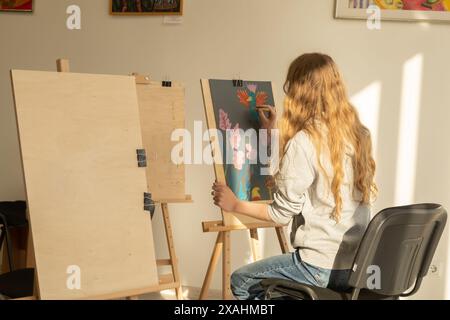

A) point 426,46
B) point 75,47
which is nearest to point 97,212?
point 75,47

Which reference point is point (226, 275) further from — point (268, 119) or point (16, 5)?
point (16, 5)

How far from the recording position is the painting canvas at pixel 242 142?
2.68 meters

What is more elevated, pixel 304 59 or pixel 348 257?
pixel 304 59

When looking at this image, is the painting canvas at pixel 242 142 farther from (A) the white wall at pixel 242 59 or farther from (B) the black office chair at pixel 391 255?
(B) the black office chair at pixel 391 255

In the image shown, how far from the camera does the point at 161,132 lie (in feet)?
9.91

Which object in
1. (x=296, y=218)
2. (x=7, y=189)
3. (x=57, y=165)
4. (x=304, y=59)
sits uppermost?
(x=304, y=59)

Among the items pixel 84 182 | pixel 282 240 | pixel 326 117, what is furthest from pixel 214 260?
pixel 326 117

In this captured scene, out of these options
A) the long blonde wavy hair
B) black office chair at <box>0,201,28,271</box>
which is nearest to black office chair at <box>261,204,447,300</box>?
the long blonde wavy hair

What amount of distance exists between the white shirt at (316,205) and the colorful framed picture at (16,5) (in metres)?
2.59

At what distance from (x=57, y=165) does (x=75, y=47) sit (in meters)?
1.88

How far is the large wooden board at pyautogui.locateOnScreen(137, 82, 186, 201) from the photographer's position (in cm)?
298

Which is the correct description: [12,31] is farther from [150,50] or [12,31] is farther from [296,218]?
[296,218]
